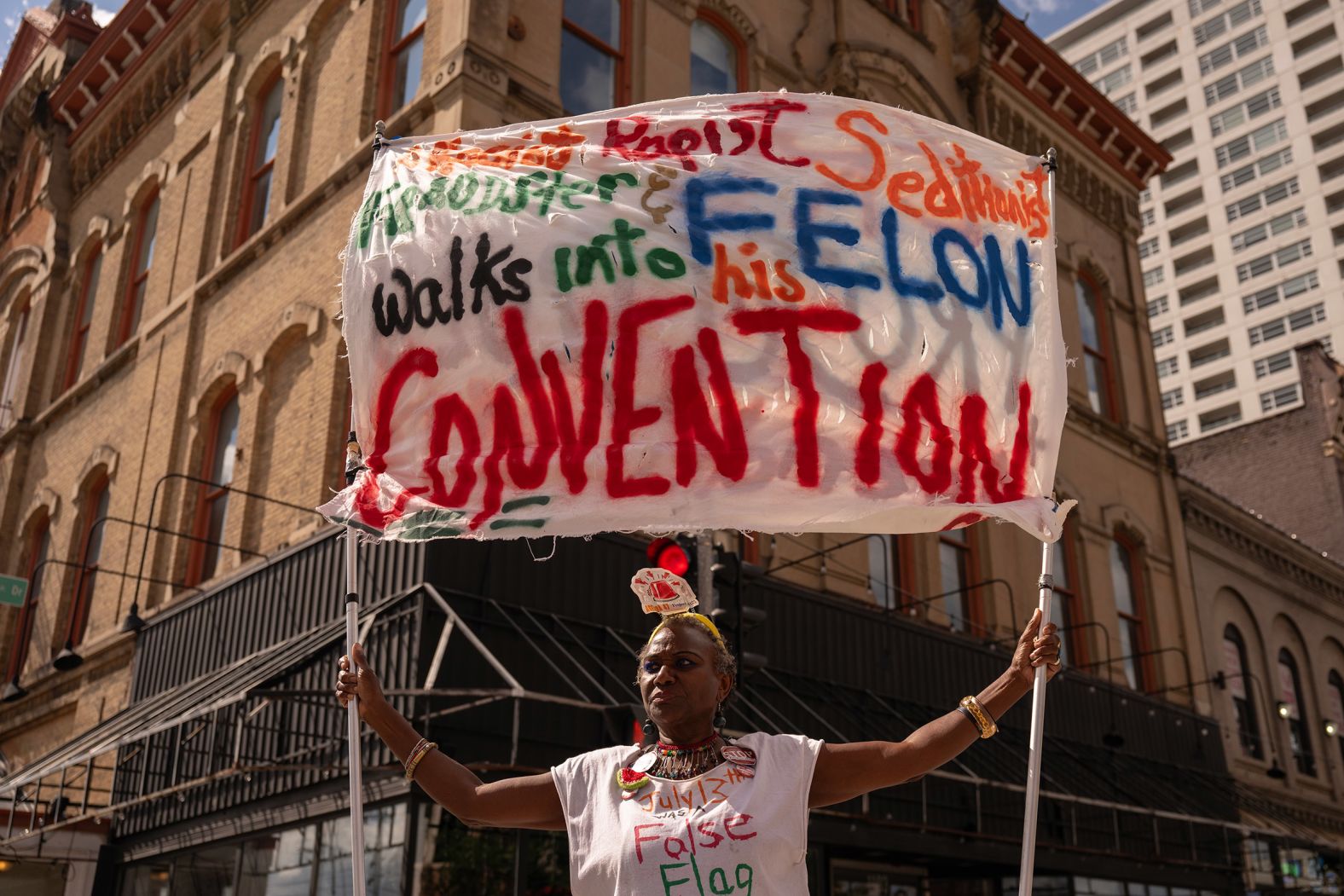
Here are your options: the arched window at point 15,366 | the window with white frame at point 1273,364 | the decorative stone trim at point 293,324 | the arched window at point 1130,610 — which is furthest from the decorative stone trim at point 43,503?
the window with white frame at point 1273,364

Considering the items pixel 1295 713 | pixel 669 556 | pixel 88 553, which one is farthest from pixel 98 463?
pixel 1295 713

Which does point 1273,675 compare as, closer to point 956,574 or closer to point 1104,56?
point 956,574

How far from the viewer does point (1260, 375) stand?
238ft

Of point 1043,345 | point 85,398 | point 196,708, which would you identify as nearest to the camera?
point 1043,345

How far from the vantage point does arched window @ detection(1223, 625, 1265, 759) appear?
963 inches

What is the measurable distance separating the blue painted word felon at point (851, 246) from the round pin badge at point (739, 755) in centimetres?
200

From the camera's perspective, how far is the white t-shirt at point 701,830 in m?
3.17

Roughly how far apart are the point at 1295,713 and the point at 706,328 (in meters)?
26.6

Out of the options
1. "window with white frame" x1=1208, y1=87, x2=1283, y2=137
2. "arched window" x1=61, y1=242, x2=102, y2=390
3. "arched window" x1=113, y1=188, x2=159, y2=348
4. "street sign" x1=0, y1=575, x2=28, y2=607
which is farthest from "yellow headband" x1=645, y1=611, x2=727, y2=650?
"window with white frame" x1=1208, y1=87, x2=1283, y2=137

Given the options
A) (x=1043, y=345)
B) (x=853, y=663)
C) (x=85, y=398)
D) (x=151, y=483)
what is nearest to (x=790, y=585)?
(x=853, y=663)

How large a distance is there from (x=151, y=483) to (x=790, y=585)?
8.45 m

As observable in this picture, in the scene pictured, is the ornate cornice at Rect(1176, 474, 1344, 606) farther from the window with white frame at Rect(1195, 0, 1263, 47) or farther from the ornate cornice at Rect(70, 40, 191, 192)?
the window with white frame at Rect(1195, 0, 1263, 47)

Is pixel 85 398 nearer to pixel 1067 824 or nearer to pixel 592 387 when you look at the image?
pixel 1067 824

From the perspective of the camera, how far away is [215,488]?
1638 cm
